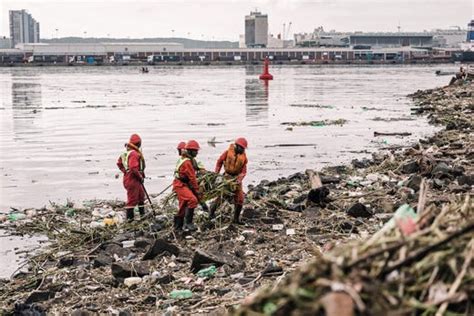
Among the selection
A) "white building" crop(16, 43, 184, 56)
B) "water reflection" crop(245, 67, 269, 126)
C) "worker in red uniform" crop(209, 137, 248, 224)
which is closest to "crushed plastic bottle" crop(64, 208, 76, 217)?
"worker in red uniform" crop(209, 137, 248, 224)

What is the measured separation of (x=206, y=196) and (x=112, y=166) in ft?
25.0

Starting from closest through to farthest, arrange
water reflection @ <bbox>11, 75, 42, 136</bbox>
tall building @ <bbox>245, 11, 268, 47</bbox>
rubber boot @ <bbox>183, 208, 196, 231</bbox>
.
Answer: rubber boot @ <bbox>183, 208, 196, 231</bbox> < water reflection @ <bbox>11, 75, 42, 136</bbox> < tall building @ <bbox>245, 11, 268, 47</bbox>

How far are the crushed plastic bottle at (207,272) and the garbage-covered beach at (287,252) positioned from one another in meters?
0.03

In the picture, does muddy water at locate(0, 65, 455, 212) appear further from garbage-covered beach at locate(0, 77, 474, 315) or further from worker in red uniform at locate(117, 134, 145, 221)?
worker in red uniform at locate(117, 134, 145, 221)

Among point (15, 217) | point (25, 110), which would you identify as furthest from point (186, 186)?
point (25, 110)

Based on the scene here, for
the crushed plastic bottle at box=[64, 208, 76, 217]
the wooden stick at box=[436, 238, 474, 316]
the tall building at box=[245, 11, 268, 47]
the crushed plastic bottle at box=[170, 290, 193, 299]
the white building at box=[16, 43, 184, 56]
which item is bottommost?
the crushed plastic bottle at box=[170, 290, 193, 299]

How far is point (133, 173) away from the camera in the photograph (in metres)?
11.0

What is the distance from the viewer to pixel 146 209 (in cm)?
1228

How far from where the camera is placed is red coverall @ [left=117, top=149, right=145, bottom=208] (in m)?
11.0

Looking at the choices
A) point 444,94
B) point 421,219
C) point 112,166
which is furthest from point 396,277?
point 444,94

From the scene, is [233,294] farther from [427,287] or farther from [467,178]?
[467,178]

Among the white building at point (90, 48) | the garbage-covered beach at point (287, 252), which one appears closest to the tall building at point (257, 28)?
the white building at point (90, 48)

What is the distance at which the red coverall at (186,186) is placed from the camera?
1001 cm

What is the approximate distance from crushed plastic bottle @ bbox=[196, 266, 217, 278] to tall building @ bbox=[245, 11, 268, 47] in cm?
18760
